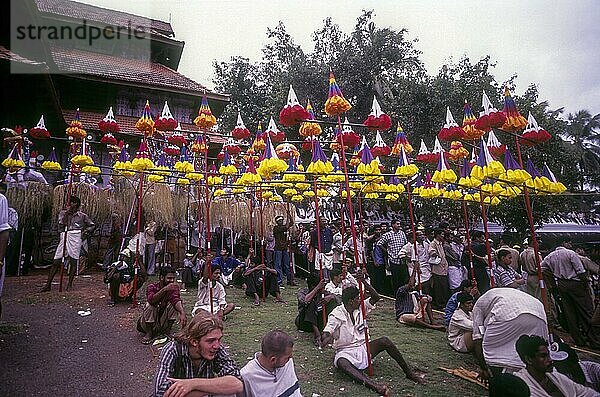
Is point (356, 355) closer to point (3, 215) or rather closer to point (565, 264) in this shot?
point (565, 264)

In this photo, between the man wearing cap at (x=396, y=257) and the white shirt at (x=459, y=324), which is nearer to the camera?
the white shirt at (x=459, y=324)

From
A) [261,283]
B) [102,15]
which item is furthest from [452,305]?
[102,15]

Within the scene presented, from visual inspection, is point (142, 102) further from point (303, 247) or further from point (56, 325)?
point (56, 325)

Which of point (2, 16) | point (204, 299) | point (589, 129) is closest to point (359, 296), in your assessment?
point (204, 299)

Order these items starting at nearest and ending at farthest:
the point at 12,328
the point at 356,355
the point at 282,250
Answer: the point at 356,355, the point at 12,328, the point at 282,250

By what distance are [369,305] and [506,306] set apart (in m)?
2.11

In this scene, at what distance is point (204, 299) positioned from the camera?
7.06 metres

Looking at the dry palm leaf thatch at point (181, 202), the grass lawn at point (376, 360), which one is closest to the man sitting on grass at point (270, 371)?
the grass lawn at point (376, 360)

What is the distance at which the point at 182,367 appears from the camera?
2756 mm

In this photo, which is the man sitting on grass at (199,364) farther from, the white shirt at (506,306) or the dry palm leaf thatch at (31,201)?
the dry palm leaf thatch at (31,201)

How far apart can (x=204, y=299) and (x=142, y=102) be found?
43.6 feet

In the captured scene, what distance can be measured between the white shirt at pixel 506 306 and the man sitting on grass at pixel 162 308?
430cm

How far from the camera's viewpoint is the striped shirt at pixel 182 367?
8.53ft

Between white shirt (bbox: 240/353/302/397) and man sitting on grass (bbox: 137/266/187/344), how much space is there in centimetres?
309
